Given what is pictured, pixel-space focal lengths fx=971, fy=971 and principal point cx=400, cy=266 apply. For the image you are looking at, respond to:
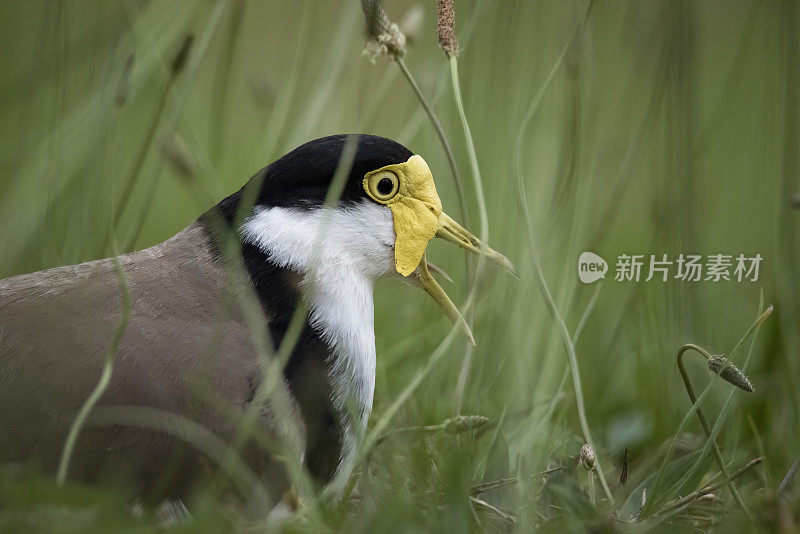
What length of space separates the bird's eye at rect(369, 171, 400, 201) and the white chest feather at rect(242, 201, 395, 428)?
3 cm

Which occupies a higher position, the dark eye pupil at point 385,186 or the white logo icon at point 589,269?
the dark eye pupil at point 385,186

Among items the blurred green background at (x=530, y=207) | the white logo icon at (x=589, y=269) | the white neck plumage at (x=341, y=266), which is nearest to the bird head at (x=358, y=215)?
the white neck plumage at (x=341, y=266)

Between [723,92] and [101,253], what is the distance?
1.71 m

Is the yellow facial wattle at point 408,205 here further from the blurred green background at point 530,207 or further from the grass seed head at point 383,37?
the grass seed head at point 383,37

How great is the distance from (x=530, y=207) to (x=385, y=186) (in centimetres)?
73

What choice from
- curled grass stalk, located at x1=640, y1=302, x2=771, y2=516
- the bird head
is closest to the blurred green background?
curled grass stalk, located at x1=640, y1=302, x2=771, y2=516

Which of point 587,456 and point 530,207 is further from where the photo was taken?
point 530,207

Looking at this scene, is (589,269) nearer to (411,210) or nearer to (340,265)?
(411,210)

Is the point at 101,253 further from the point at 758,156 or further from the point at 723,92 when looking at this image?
the point at 758,156

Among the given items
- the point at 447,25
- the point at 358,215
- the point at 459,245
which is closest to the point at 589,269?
the point at 459,245

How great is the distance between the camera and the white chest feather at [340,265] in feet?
7.14

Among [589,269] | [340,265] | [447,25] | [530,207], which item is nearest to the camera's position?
[447,25]

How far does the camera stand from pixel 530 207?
2.92 metres

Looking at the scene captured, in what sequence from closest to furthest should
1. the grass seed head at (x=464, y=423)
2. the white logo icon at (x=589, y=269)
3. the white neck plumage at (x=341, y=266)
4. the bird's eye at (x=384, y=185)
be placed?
the grass seed head at (x=464, y=423) < the white neck plumage at (x=341, y=266) < the bird's eye at (x=384, y=185) < the white logo icon at (x=589, y=269)
